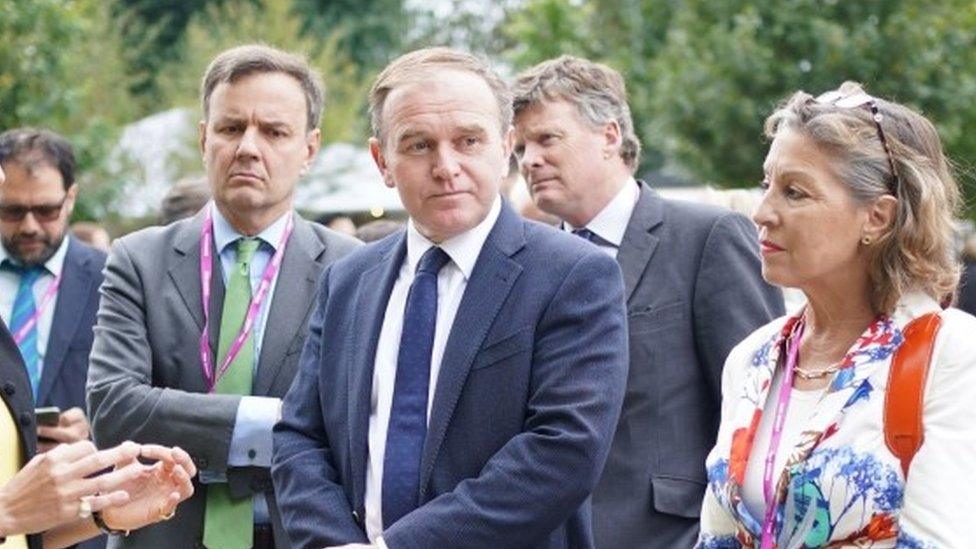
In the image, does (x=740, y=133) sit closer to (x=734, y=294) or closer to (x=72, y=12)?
(x=72, y=12)

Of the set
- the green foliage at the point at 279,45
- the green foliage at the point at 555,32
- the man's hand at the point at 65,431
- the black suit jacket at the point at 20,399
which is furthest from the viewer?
the green foliage at the point at 279,45

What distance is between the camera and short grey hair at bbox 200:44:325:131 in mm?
6402

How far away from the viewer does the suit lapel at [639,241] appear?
21.4ft

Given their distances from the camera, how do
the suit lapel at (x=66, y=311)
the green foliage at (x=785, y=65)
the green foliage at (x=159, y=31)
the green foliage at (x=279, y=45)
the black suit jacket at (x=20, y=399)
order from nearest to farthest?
the black suit jacket at (x=20, y=399) → the suit lapel at (x=66, y=311) → the green foliage at (x=785, y=65) → the green foliage at (x=279, y=45) → the green foliage at (x=159, y=31)

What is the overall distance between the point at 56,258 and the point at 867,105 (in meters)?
5.00

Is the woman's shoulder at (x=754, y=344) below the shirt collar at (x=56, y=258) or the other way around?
the other way around

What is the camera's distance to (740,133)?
23.0 meters

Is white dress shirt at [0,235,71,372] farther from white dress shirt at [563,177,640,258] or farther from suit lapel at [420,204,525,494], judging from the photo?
suit lapel at [420,204,525,494]

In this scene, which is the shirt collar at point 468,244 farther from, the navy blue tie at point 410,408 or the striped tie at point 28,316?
the striped tie at point 28,316

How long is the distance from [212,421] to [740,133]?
17.7 metres

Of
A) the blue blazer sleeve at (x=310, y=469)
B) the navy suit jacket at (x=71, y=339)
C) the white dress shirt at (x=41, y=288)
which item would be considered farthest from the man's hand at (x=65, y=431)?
the blue blazer sleeve at (x=310, y=469)

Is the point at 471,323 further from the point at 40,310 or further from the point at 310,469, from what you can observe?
the point at 40,310

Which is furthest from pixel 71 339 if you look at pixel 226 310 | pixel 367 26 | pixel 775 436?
pixel 367 26

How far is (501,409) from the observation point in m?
4.91
